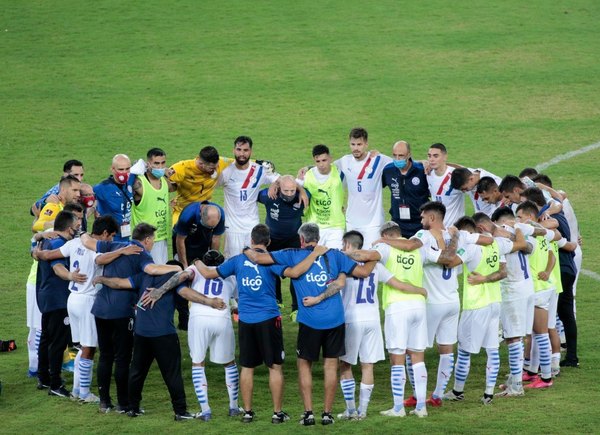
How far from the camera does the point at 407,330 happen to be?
11.4 metres

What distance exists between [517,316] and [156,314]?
3.84 m

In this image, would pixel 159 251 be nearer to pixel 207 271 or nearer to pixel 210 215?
pixel 210 215

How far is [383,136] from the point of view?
2441 centimetres

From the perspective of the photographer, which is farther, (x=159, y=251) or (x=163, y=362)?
(x=159, y=251)

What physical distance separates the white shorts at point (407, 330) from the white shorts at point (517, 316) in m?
1.09

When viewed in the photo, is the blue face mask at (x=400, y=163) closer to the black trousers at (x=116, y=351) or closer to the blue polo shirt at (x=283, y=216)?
the blue polo shirt at (x=283, y=216)

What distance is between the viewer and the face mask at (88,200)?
13822 mm

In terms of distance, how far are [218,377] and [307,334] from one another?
2299 mm

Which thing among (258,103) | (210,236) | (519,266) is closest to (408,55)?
(258,103)

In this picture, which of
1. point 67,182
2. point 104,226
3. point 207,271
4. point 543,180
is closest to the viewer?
point 207,271

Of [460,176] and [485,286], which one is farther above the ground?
[460,176]

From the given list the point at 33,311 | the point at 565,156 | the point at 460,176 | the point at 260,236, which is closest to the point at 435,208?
the point at 260,236

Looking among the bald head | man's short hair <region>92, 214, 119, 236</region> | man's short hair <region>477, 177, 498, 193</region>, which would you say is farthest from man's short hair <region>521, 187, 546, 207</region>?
man's short hair <region>92, 214, 119, 236</region>

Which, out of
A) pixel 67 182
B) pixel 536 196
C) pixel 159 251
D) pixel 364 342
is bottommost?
pixel 364 342
